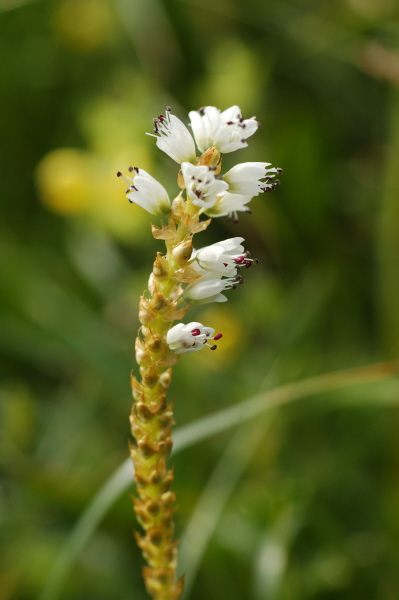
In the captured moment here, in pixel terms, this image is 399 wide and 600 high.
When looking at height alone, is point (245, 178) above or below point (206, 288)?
above

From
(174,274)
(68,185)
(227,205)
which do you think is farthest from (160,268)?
(68,185)

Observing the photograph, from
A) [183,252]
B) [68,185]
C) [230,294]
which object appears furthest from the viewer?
[230,294]

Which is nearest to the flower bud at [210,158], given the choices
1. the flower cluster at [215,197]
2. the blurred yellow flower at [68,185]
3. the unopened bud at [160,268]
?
the flower cluster at [215,197]

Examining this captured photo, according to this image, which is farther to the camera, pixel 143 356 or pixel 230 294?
pixel 230 294

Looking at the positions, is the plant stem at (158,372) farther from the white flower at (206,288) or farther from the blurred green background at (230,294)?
the blurred green background at (230,294)

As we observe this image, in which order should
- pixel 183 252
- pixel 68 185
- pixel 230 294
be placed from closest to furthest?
pixel 183 252
pixel 68 185
pixel 230 294

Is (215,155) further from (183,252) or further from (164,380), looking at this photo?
(164,380)

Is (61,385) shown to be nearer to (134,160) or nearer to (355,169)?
(134,160)

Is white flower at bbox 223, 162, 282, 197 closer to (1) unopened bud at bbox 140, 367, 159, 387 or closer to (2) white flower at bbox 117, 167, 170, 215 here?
(2) white flower at bbox 117, 167, 170, 215
